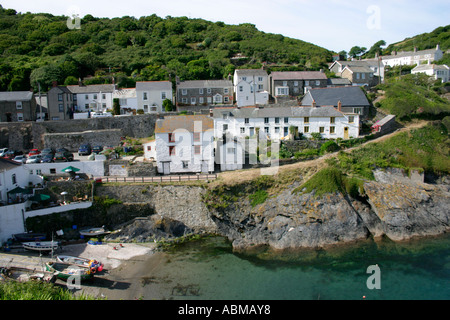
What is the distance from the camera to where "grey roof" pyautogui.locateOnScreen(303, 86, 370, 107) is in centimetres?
3884

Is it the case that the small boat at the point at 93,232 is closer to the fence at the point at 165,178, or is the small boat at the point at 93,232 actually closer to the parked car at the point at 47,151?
the fence at the point at 165,178

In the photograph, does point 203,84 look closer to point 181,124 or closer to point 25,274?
point 181,124

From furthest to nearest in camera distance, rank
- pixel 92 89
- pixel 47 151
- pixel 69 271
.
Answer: pixel 92 89 → pixel 47 151 → pixel 69 271

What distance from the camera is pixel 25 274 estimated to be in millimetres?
20172

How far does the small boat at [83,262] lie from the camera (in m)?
21.6

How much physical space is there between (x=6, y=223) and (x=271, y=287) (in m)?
19.8

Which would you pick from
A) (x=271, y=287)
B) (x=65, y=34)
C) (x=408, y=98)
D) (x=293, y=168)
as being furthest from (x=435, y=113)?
(x=65, y=34)

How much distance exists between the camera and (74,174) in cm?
3052

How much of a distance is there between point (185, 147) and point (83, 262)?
44.3ft

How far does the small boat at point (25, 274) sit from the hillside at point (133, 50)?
35.5 metres

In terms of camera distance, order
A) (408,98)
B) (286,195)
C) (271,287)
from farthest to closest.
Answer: (408,98) → (286,195) → (271,287)

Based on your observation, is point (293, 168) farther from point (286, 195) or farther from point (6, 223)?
point (6, 223)

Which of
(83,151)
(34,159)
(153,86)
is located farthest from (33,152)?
(153,86)

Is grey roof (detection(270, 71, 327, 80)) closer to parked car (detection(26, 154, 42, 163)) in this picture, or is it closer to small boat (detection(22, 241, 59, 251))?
parked car (detection(26, 154, 42, 163))
